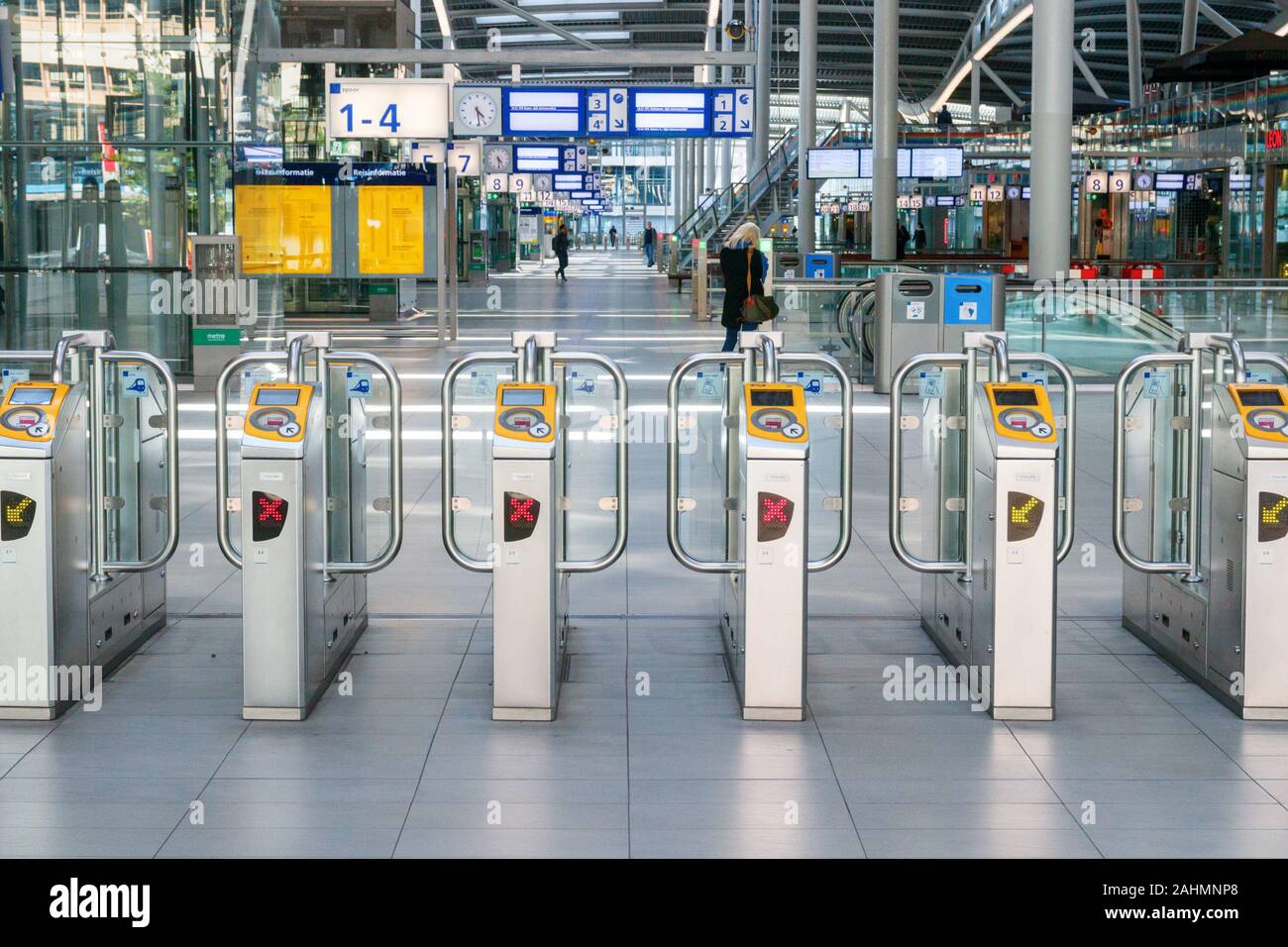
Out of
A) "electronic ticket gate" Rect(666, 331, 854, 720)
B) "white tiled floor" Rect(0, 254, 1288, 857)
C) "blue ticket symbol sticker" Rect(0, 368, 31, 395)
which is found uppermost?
"blue ticket symbol sticker" Rect(0, 368, 31, 395)

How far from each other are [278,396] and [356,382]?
3.49ft

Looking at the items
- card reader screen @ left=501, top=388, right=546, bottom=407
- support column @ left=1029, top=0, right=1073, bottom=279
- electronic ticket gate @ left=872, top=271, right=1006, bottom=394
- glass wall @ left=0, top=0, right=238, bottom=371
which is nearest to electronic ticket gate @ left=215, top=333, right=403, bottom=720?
card reader screen @ left=501, top=388, right=546, bottom=407

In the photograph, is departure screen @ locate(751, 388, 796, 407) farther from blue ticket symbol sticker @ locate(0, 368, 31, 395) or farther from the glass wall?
the glass wall

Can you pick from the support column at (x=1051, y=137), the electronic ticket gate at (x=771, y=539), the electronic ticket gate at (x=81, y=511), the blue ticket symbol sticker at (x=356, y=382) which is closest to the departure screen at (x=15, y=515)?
the electronic ticket gate at (x=81, y=511)

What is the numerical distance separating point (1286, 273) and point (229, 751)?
28.7 m

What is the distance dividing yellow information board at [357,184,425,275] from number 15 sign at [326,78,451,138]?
2233 mm

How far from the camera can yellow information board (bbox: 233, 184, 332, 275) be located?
77.9 feet

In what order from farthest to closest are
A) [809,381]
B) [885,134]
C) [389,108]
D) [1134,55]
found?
[1134,55] < [885,134] < [389,108] < [809,381]

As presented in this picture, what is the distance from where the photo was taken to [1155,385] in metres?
6.75

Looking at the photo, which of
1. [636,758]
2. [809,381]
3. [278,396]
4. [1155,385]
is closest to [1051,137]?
[809,381]

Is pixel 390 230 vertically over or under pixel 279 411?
over

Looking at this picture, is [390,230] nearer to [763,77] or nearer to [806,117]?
[806,117]

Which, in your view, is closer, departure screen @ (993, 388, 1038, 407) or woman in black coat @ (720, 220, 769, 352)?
departure screen @ (993, 388, 1038, 407)
